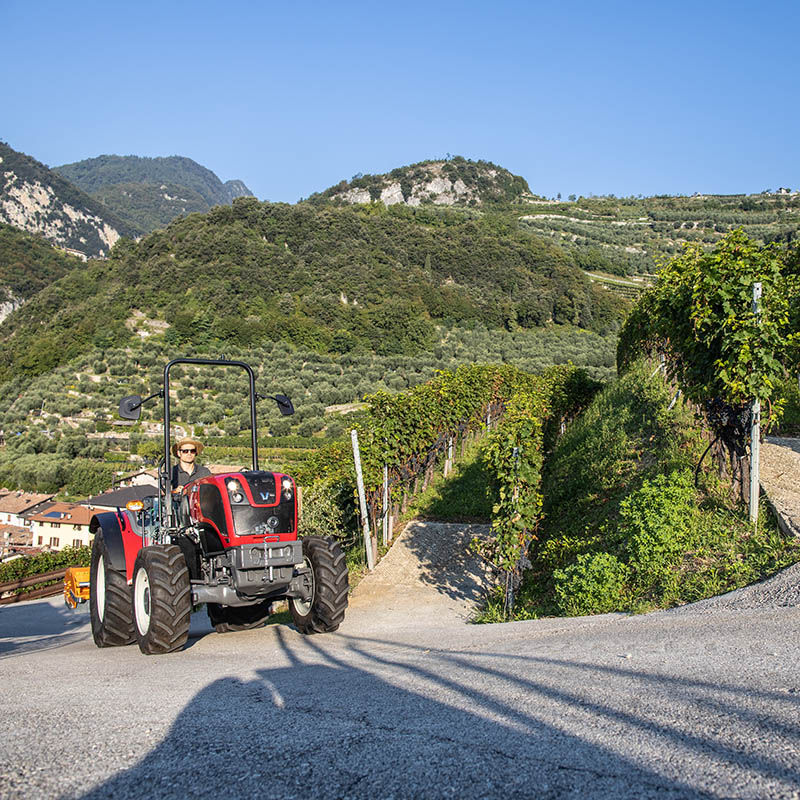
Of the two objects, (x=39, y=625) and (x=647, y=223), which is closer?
(x=39, y=625)

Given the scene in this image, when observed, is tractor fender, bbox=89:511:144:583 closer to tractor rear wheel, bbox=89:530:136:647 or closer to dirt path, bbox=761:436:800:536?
tractor rear wheel, bbox=89:530:136:647

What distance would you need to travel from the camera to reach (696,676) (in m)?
3.68

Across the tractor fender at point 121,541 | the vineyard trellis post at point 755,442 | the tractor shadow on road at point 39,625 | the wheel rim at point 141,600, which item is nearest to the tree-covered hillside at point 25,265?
the tractor shadow on road at point 39,625

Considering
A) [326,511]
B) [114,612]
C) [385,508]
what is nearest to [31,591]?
[326,511]

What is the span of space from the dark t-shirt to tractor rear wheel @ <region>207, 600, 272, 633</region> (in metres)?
1.48

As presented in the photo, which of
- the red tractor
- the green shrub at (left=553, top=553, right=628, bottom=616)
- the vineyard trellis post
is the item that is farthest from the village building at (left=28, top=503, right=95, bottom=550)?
the vineyard trellis post

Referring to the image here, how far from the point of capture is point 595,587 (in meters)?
6.57

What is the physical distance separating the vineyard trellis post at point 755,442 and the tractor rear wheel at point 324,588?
4.30 meters

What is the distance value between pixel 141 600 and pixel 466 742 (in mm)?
4316

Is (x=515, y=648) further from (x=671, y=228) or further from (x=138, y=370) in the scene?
(x=671, y=228)

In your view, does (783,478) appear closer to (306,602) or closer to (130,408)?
(306,602)

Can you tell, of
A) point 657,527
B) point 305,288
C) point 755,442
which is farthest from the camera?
point 305,288

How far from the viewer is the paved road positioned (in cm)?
242

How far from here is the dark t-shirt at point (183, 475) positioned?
690 centimetres
